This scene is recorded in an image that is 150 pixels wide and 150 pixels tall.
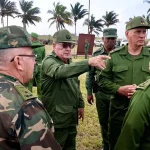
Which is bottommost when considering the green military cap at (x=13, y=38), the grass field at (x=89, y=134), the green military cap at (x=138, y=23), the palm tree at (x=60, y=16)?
the grass field at (x=89, y=134)

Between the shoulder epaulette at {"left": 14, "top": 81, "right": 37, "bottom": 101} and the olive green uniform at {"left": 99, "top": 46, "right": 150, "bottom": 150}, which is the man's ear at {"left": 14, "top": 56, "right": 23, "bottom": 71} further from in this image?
the olive green uniform at {"left": 99, "top": 46, "right": 150, "bottom": 150}

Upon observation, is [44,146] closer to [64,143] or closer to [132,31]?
[64,143]

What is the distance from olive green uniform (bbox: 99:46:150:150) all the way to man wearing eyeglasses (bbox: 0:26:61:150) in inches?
71.3

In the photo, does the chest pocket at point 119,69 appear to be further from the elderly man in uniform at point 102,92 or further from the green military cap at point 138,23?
the elderly man in uniform at point 102,92

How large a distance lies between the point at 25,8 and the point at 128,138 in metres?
60.4

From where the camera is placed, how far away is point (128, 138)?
184cm

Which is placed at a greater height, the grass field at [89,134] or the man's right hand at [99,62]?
the man's right hand at [99,62]

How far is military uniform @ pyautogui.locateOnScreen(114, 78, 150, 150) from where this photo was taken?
175 cm

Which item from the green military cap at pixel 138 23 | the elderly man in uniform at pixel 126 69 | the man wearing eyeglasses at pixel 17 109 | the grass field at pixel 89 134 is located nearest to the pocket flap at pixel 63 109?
the elderly man in uniform at pixel 126 69

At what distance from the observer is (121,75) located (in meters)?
3.16

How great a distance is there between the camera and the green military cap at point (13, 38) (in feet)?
5.02

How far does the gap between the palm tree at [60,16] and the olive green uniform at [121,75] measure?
53.9 metres

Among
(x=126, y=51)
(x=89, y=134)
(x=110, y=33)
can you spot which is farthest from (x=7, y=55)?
(x=89, y=134)

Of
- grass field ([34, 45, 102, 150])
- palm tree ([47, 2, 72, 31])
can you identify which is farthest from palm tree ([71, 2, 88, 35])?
grass field ([34, 45, 102, 150])
